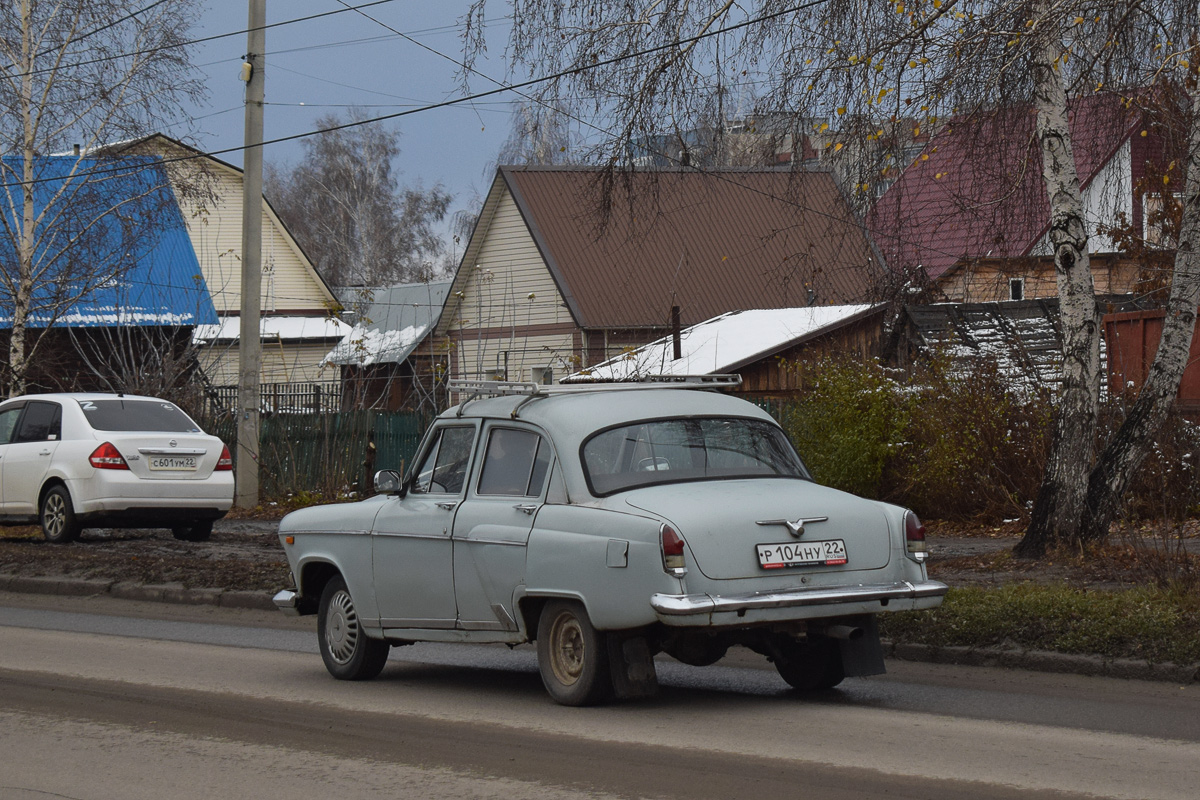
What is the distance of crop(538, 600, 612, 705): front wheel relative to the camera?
7.42 meters

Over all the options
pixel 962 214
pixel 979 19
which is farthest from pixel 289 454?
pixel 979 19

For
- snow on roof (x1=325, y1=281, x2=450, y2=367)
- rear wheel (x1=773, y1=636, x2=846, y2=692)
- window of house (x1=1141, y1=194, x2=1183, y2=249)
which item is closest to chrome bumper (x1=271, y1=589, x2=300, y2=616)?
rear wheel (x1=773, y1=636, x2=846, y2=692)

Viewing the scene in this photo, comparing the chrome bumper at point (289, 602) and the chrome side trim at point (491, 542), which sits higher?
the chrome side trim at point (491, 542)

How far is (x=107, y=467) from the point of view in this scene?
17.1m

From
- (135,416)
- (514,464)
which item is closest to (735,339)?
(135,416)

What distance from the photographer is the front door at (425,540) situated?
27.4 feet

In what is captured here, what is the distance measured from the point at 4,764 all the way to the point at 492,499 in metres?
2.81

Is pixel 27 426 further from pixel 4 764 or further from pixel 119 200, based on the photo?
pixel 119 200

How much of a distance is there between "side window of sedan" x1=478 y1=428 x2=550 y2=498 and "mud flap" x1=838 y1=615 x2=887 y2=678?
1.85 meters

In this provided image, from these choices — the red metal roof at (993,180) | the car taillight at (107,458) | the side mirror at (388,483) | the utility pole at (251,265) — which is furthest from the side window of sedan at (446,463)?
the utility pole at (251,265)

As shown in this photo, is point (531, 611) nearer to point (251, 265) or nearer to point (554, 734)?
point (554, 734)

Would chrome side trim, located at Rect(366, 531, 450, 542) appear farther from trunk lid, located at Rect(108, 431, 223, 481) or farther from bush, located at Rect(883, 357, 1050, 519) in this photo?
bush, located at Rect(883, 357, 1050, 519)

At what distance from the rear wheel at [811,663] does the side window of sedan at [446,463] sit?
2.08 m

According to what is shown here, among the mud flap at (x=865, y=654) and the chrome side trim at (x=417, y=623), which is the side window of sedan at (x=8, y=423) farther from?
the mud flap at (x=865, y=654)
